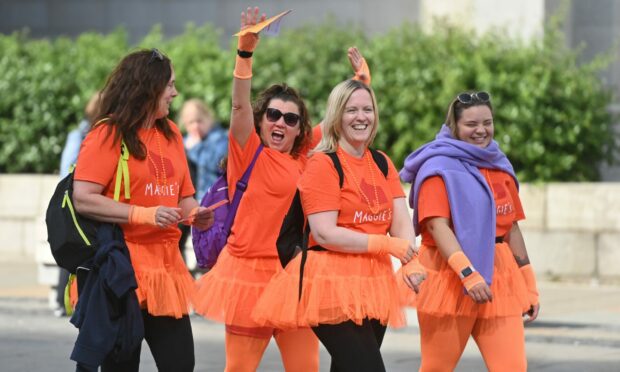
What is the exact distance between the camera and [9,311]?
1332 cm

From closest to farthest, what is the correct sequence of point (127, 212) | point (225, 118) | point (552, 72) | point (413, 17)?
point (127, 212) < point (552, 72) < point (225, 118) < point (413, 17)

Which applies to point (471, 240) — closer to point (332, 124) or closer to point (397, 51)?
point (332, 124)

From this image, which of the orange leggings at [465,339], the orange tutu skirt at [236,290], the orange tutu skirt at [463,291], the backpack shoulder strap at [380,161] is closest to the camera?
the backpack shoulder strap at [380,161]

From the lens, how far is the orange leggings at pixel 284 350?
683 cm

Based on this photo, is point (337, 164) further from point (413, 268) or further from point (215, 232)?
point (215, 232)

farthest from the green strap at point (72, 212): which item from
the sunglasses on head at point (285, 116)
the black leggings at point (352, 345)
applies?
the sunglasses on head at point (285, 116)

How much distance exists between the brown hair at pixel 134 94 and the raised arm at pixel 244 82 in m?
0.45

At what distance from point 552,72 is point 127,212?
33.0ft

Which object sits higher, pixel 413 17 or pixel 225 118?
pixel 413 17

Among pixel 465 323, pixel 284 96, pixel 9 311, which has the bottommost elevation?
pixel 9 311

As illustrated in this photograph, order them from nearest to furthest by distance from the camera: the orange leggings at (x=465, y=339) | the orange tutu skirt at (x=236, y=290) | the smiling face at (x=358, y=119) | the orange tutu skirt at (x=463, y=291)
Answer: the smiling face at (x=358, y=119) → the orange leggings at (x=465, y=339) → the orange tutu skirt at (x=463, y=291) → the orange tutu skirt at (x=236, y=290)

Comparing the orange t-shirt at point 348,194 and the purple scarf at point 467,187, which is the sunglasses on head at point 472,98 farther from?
the orange t-shirt at point 348,194

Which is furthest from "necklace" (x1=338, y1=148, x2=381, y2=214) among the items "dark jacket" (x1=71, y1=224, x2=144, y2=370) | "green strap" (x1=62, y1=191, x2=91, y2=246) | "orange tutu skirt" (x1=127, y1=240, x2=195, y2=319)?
"green strap" (x1=62, y1=191, x2=91, y2=246)

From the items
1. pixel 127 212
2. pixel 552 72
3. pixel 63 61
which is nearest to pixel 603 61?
pixel 552 72
